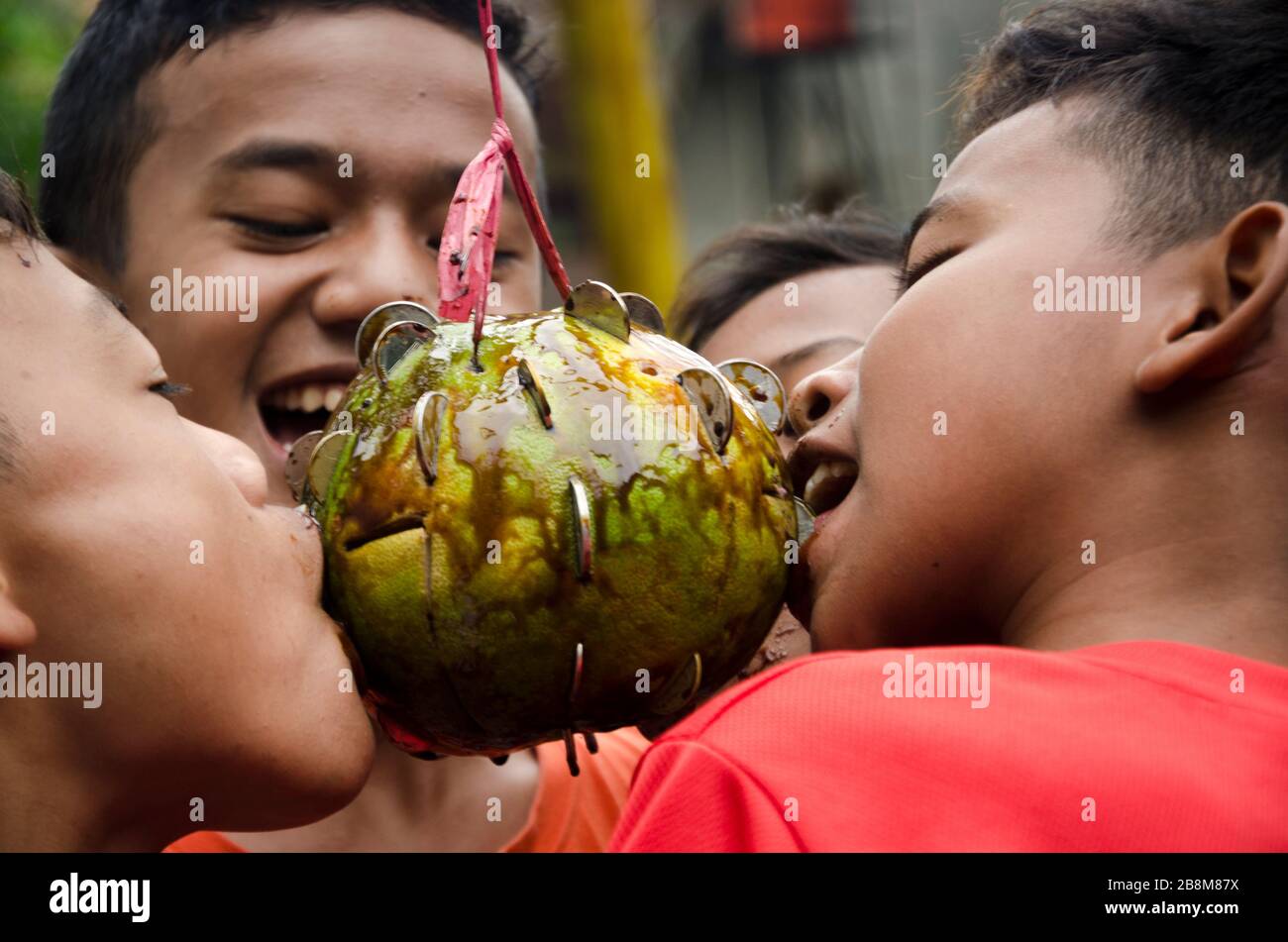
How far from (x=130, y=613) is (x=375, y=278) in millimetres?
988

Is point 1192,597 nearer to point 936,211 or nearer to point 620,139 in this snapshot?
point 936,211

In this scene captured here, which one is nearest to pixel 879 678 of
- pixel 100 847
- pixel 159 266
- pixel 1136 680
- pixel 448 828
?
pixel 1136 680

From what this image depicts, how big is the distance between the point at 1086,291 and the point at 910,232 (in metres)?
0.37

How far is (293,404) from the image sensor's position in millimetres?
2602

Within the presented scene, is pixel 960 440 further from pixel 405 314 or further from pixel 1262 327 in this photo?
pixel 405 314

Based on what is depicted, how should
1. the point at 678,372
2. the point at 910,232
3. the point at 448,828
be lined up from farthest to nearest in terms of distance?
the point at 448,828, the point at 910,232, the point at 678,372

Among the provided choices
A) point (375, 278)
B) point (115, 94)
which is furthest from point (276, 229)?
point (115, 94)

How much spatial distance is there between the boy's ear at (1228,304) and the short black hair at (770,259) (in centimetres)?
139

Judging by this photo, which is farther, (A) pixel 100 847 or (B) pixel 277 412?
(B) pixel 277 412

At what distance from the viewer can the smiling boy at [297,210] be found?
2.54 m

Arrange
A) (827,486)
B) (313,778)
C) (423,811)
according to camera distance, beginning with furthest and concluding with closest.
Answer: (423,811), (827,486), (313,778)

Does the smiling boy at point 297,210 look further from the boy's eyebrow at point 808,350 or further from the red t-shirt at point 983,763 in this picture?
the red t-shirt at point 983,763

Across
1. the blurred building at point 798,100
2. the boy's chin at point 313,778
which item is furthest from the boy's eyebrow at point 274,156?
the blurred building at point 798,100

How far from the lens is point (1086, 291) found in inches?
75.4
